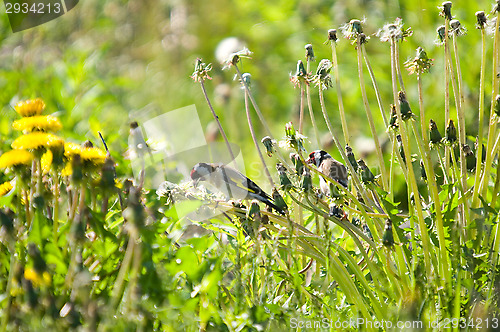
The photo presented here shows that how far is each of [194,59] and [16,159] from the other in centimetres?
273

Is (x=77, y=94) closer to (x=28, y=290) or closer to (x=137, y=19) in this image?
(x=28, y=290)

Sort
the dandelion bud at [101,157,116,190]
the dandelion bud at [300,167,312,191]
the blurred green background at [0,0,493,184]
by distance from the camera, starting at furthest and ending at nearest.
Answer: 1. the blurred green background at [0,0,493,184]
2. the dandelion bud at [300,167,312,191]
3. the dandelion bud at [101,157,116,190]

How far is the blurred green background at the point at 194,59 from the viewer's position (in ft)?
7.65

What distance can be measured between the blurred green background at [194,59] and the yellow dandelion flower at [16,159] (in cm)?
68

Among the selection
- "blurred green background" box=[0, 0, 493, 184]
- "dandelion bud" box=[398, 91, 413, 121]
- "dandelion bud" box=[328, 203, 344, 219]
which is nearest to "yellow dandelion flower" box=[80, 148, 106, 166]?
"dandelion bud" box=[328, 203, 344, 219]

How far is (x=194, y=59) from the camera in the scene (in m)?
3.57

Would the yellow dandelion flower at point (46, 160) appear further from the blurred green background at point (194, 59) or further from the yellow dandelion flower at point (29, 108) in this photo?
the blurred green background at point (194, 59)

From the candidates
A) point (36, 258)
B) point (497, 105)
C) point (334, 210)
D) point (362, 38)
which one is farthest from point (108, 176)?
point (497, 105)

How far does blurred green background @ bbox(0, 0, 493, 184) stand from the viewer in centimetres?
233

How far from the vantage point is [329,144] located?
225cm

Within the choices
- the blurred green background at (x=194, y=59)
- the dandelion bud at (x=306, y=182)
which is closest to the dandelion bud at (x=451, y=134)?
the dandelion bud at (x=306, y=182)

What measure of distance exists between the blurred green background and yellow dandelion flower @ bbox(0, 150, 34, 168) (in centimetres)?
68

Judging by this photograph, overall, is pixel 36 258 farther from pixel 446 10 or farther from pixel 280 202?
pixel 446 10

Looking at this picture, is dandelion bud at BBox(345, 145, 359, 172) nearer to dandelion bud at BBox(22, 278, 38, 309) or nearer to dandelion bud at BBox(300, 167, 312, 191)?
dandelion bud at BBox(300, 167, 312, 191)
